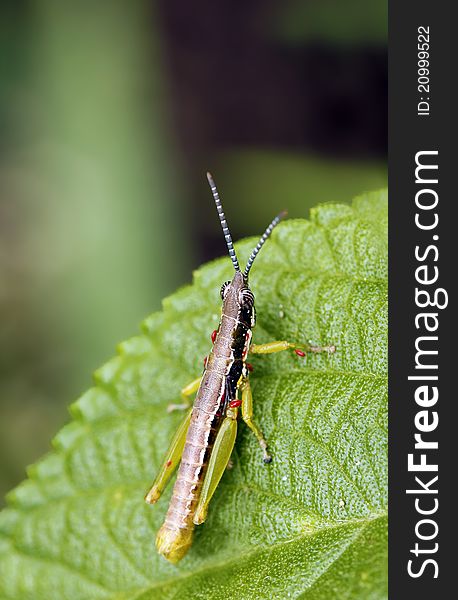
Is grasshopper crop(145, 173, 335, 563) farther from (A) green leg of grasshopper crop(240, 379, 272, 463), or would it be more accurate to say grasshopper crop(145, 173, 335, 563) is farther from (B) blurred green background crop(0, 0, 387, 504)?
(B) blurred green background crop(0, 0, 387, 504)

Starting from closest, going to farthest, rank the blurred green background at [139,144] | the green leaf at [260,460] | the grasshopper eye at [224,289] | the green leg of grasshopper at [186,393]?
the green leaf at [260,460] → the grasshopper eye at [224,289] → the green leg of grasshopper at [186,393] → the blurred green background at [139,144]

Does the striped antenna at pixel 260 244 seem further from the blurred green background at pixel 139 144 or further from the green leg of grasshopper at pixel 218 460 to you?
the blurred green background at pixel 139 144

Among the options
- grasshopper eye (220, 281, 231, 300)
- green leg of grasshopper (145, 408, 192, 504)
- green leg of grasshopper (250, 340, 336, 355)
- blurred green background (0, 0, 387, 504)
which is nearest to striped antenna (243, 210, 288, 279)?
grasshopper eye (220, 281, 231, 300)

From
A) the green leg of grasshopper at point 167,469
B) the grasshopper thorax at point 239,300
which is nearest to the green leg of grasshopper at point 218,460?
the green leg of grasshopper at point 167,469

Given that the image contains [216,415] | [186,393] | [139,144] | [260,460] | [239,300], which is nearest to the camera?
[260,460]

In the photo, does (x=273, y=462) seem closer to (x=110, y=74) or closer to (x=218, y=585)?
(x=218, y=585)

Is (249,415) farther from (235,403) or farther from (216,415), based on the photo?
(216,415)

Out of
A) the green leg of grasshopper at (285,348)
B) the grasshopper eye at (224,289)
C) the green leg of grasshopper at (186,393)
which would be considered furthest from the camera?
the green leg of grasshopper at (186,393)

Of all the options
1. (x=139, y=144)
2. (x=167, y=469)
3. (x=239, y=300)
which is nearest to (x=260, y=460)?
(x=167, y=469)
